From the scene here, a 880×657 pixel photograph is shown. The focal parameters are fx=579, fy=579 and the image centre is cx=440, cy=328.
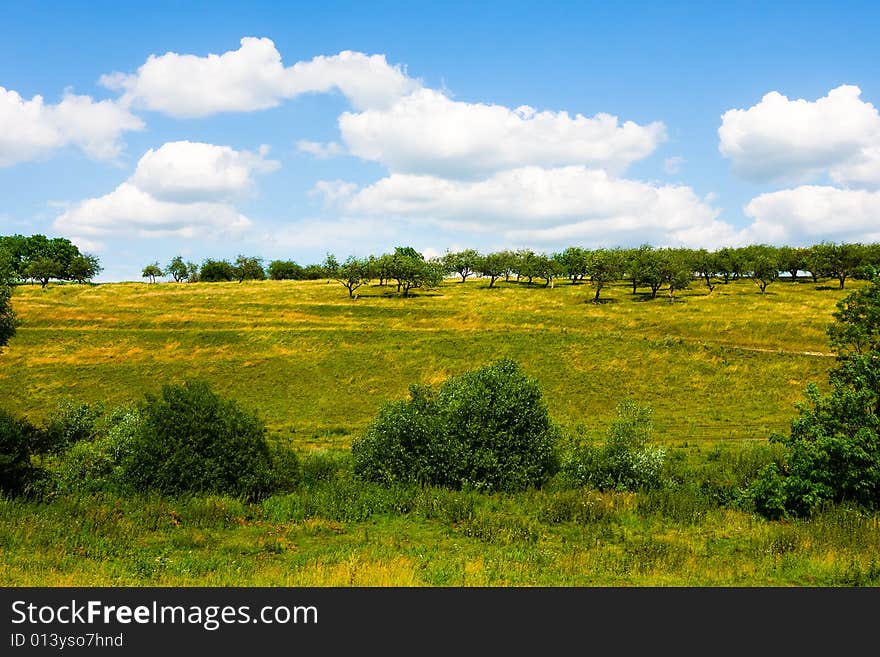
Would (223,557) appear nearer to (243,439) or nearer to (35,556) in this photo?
(35,556)

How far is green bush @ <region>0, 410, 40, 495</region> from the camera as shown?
2042 cm

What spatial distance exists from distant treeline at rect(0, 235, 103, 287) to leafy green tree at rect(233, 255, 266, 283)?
123 ft

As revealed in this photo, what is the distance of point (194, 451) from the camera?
2188cm

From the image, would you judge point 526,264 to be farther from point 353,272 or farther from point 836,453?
point 836,453

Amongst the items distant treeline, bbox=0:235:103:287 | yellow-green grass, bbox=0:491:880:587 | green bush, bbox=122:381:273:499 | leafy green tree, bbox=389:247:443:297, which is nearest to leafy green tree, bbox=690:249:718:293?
leafy green tree, bbox=389:247:443:297

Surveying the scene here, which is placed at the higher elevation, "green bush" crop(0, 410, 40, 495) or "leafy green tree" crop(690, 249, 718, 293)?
"leafy green tree" crop(690, 249, 718, 293)

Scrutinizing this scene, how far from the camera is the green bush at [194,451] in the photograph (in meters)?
21.3

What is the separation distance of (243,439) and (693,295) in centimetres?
10934

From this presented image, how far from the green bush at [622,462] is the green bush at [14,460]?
21.1 meters

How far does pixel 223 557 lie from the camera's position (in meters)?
15.2

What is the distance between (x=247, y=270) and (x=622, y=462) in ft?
564

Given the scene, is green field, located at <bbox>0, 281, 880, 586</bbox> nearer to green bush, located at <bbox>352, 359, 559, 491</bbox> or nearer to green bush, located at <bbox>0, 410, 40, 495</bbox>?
green bush, located at <bbox>352, 359, 559, 491</bbox>

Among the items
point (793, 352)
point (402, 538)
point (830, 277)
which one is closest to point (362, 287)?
point (793, 352)

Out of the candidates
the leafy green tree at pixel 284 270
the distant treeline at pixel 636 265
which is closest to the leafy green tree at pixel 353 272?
the distant treeline at pixel 636 265
